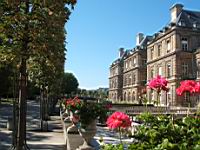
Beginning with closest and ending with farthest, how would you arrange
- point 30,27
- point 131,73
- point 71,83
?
point 30,27 < point 131,73 < point 71,83

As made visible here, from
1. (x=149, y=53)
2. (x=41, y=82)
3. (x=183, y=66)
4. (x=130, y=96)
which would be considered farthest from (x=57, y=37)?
(x=130, y=96)

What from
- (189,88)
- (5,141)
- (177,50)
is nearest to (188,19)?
(177,50)

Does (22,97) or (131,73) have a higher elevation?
(131,73)

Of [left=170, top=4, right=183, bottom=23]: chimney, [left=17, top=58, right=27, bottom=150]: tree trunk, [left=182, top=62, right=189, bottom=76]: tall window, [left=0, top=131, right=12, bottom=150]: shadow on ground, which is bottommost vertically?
[left=0, top=131, right=12, bottom=150]: shadow on ground

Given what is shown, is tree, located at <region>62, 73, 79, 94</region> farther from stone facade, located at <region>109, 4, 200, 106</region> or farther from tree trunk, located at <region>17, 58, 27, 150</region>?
tree trunk, located at <region>17, 58, 27, 150</region>

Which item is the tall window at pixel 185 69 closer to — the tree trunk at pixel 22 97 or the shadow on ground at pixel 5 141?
the shadow on ground at pixel 5 141

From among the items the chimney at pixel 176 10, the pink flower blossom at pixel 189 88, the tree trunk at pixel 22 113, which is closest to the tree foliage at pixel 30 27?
the tree trunk at pixel 22 113

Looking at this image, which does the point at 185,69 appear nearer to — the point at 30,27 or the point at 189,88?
the point at 30,27

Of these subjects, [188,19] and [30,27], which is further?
[188,19]

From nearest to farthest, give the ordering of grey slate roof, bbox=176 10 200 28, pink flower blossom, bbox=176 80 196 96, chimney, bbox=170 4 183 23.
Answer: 1. pink flower blossom, bbox=176 80 196 96
2. grey slate roof, bbox=176 10 200 28
3. chimney, bbox=170 4 183 23

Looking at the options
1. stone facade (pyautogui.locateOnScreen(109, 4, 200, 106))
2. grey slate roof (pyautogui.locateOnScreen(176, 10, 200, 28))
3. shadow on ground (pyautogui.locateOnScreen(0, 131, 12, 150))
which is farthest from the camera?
grey slate roof (pyautogui.locateOnScreen(176, 10, 200, 28))

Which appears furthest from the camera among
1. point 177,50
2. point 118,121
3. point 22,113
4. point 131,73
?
point 131,73

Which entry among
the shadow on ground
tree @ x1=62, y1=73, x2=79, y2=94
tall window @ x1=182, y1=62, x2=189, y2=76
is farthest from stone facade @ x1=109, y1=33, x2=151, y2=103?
the shadow on ground

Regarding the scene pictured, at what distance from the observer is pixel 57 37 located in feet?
35.6
